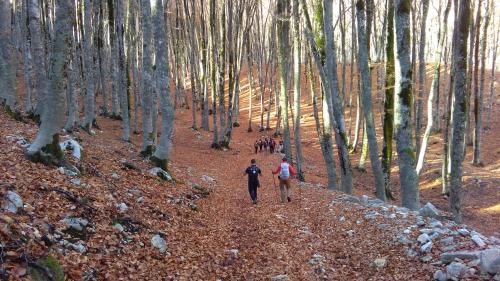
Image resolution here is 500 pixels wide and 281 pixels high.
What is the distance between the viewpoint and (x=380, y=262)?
20.8ft

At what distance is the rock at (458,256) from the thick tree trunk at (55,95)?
7.25m

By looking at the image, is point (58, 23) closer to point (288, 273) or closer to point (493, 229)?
point (288, 273)

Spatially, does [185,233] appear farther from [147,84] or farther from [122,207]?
[147,84]

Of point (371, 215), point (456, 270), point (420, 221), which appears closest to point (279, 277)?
point (456, 270)

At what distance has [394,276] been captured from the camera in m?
5.80

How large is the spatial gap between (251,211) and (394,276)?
17.6 feet

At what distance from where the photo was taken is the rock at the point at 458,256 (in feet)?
17.5

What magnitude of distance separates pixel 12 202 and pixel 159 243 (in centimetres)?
239

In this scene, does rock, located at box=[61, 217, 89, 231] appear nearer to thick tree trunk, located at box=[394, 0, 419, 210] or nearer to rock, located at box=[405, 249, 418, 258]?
rock, located at box=[405, 249, 418, 258]

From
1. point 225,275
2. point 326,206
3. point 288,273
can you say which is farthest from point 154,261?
point 326,206

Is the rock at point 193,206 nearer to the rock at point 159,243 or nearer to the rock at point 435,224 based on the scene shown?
the rock at point 159,243

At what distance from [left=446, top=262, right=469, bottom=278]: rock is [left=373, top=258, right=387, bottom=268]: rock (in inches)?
45.4

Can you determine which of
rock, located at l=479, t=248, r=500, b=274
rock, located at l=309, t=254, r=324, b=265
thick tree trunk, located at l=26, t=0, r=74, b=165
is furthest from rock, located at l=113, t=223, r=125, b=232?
rock, located at l=479, t=248, r=500, b=274

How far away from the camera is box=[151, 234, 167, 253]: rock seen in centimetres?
643
